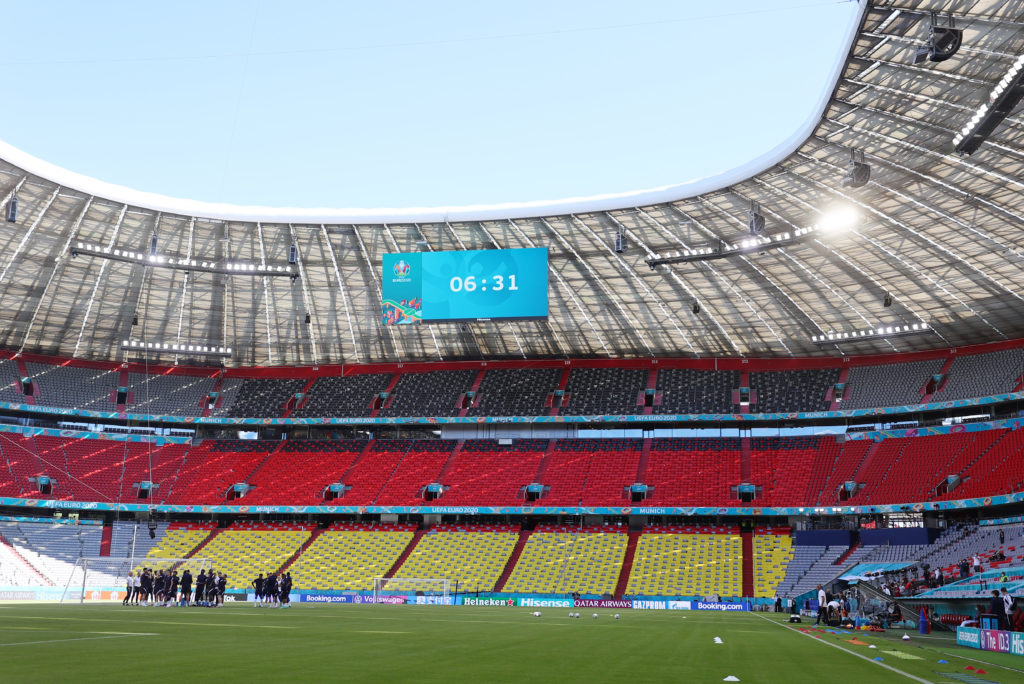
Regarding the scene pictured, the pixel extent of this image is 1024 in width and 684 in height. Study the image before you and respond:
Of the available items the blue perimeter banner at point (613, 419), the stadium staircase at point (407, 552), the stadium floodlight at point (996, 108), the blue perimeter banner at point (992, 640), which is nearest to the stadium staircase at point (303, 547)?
the stadium staircase at point (407, 552)

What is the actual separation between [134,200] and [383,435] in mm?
28954

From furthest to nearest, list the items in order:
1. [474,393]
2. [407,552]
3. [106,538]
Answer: [474,393] < [106,538] < [407,552]

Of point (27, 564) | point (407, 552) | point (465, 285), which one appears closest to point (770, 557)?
point (407, 552)

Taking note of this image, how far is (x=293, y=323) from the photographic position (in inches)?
2372

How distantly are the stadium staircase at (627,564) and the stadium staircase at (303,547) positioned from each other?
20470 millimetres

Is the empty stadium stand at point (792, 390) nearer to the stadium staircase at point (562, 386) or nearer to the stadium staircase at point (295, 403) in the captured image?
the stadium staircase at point (562, 386)

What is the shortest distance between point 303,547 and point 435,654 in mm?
44306

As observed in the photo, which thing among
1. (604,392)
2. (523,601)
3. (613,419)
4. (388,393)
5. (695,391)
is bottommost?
(523,601)

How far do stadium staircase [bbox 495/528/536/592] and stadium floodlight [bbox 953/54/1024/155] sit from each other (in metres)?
34.4

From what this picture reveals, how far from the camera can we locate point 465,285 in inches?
1693

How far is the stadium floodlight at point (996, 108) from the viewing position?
23.3 metres

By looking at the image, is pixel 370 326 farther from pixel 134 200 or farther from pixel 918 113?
pixel 918 113

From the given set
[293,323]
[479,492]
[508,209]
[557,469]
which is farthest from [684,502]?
[293,323]

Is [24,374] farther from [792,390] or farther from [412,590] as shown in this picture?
[792,390]
